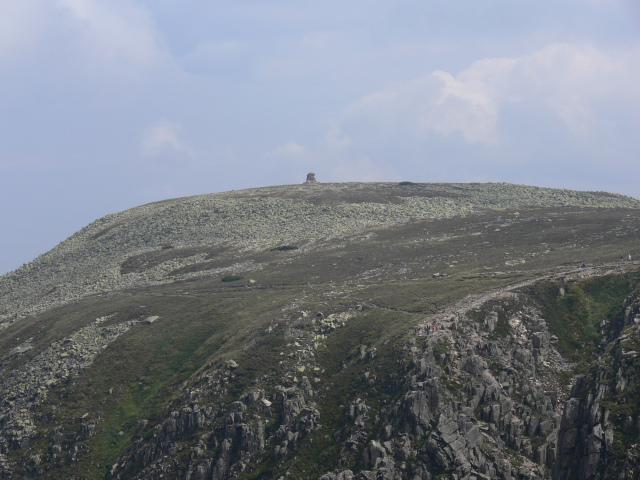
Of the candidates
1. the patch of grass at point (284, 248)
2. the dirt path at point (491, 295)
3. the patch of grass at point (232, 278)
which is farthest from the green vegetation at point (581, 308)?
the patch of grass at point (284, 248)

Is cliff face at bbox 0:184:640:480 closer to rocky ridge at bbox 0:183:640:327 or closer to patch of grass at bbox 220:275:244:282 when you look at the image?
patch of grass at bbox 220:275:244:282

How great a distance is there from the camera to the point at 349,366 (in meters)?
52.9

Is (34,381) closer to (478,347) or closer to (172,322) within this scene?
(172,322)

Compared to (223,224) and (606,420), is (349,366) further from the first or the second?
(223,224)

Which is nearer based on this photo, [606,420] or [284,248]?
[606,420]

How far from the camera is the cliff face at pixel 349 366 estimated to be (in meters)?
40.8

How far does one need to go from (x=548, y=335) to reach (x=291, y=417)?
26.6 meters

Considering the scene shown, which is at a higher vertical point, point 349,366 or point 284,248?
point 284,248

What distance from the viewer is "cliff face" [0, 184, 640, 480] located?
40750 millimetres

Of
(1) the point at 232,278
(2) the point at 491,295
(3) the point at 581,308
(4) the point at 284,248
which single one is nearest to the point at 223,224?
(4) the point at 284,248

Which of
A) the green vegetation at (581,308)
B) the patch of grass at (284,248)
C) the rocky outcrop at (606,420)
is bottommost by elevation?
the rocky outcrop at (606,420)

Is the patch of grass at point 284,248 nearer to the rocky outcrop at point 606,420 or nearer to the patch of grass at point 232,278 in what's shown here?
the patch of grass at point 232,278

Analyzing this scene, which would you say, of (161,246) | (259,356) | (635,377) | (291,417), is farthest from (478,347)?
(161,246)

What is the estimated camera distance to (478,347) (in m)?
49.0
